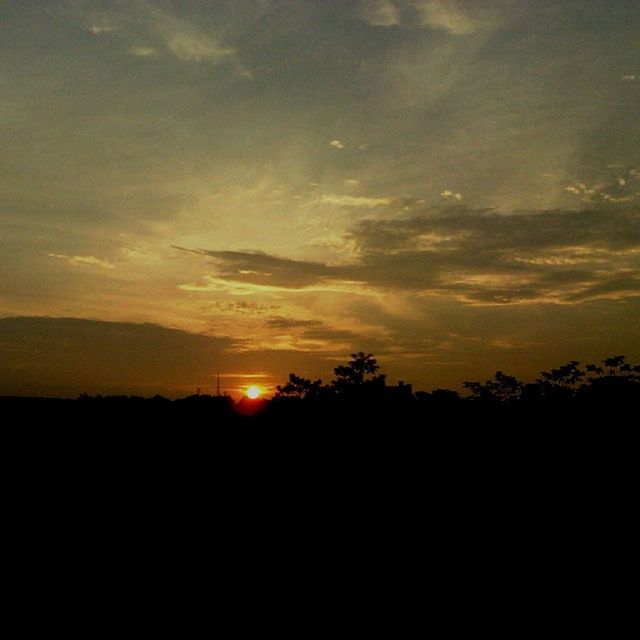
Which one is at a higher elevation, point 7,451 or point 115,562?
point 7,451

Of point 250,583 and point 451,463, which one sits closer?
point 250,583

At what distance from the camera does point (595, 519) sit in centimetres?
830

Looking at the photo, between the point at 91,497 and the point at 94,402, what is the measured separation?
8.69 feet

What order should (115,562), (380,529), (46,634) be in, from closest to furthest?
(46,634)
(115,562)
(380,529)

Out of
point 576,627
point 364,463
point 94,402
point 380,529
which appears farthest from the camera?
point 94,402

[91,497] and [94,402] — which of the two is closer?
[91,497]

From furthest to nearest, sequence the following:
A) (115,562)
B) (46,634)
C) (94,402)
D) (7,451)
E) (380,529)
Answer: (94,402)
(7,451)
(380,529)
(115,562)
(46,634)

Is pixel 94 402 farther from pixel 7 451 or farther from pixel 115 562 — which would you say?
pixel 115 562

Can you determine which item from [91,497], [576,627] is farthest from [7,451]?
[576,627]

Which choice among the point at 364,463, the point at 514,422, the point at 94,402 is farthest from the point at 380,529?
the point at 94,402

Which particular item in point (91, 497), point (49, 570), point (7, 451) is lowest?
point (49, 570)

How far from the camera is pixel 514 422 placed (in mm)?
10594

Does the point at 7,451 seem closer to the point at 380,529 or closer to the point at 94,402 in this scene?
the point at 94,402

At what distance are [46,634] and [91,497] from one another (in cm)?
230
